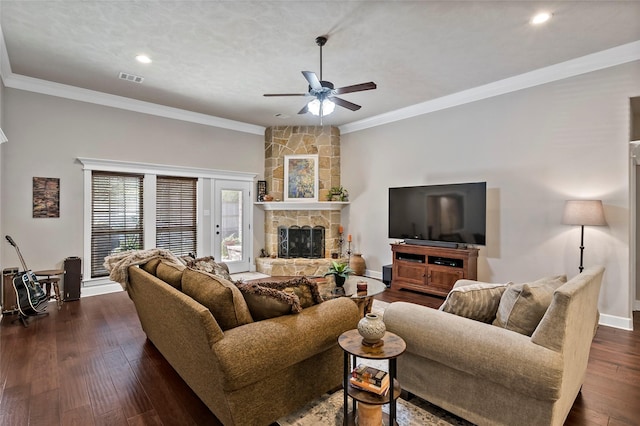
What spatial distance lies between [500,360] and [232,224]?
561cm

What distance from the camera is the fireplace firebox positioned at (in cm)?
664

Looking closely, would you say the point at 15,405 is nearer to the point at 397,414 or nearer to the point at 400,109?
the point at 397,414

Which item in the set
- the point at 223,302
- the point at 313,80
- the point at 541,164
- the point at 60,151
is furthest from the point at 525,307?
the point at 60,151

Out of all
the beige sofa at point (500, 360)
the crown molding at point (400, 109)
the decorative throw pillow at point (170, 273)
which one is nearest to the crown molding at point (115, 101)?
the crown molding at point (400, 109)

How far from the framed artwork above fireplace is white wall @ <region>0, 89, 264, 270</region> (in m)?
2.07

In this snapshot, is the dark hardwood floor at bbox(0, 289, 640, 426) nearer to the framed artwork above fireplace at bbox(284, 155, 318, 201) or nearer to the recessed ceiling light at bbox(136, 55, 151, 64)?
the recessed ceiling light at bbox(136, 55, 151, 64)

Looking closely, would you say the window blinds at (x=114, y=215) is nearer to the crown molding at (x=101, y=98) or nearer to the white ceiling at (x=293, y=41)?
the crown molding at (x=101, y=98)

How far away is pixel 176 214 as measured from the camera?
579 centimetres

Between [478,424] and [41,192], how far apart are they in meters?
5.74

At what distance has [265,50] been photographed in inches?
142

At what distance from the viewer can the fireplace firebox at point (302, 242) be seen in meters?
6.64

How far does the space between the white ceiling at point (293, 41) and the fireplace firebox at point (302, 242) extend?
9.51ft

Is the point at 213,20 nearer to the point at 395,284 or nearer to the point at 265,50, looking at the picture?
the point at 265,50

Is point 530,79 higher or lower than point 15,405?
higher
